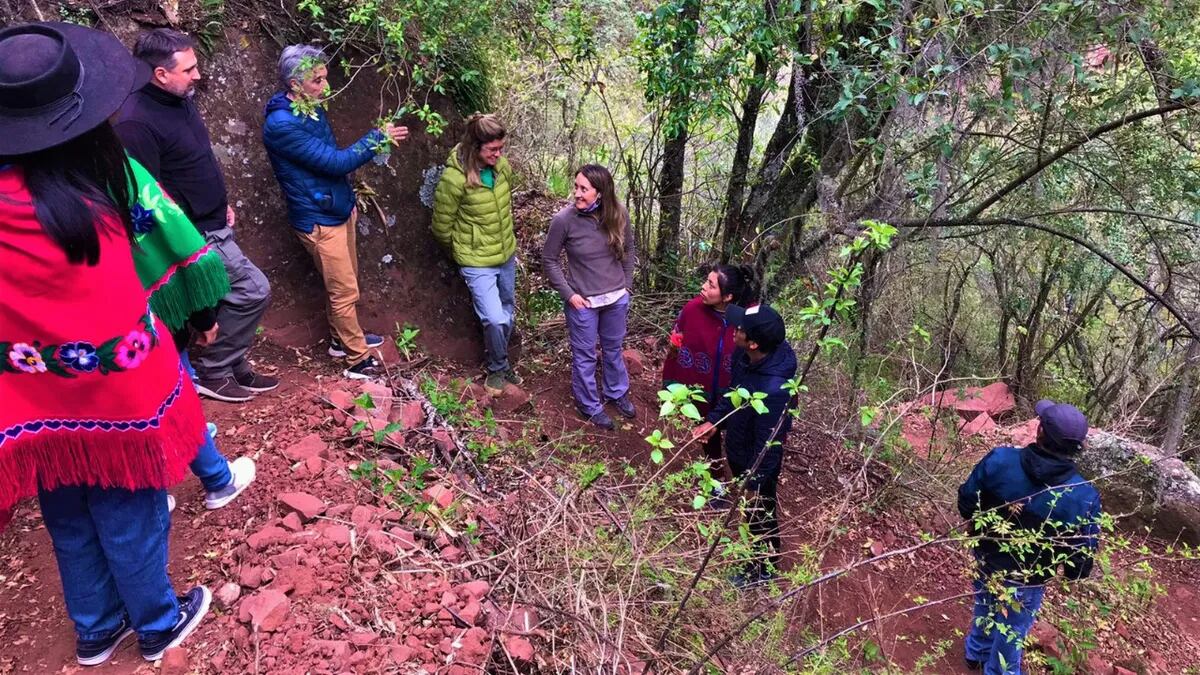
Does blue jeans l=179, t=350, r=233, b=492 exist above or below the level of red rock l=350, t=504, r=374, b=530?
above

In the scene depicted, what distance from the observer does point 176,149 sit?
329cm

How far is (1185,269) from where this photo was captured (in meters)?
5.24

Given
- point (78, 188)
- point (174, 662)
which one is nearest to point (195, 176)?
point (78, 188)

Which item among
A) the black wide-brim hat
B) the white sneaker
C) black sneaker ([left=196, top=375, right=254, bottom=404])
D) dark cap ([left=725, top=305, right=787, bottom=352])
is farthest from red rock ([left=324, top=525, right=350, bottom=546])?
dark cap ([left=725, top=305, right=787, bottom=352])

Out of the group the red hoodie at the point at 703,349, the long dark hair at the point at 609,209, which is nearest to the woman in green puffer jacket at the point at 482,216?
the long dark hair at the point at 609,209

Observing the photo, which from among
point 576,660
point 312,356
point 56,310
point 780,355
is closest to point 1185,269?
point 780,355

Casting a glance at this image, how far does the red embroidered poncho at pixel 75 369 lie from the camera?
1.79 metres

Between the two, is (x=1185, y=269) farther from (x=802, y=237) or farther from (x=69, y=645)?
(x=69, y=645)

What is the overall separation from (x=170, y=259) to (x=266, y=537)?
3.56 ft

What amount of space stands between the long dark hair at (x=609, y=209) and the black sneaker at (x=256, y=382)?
7.60 feet

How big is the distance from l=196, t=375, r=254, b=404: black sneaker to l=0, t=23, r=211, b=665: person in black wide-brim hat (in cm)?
154

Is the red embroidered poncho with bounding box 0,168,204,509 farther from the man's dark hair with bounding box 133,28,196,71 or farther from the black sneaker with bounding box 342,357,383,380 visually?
the black sneaker with bounding box 342,357,383,380

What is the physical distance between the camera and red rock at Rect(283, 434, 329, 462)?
3.15 m

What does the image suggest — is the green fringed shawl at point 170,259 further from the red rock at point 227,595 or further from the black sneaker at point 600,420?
the black sneaker at point 600,420
